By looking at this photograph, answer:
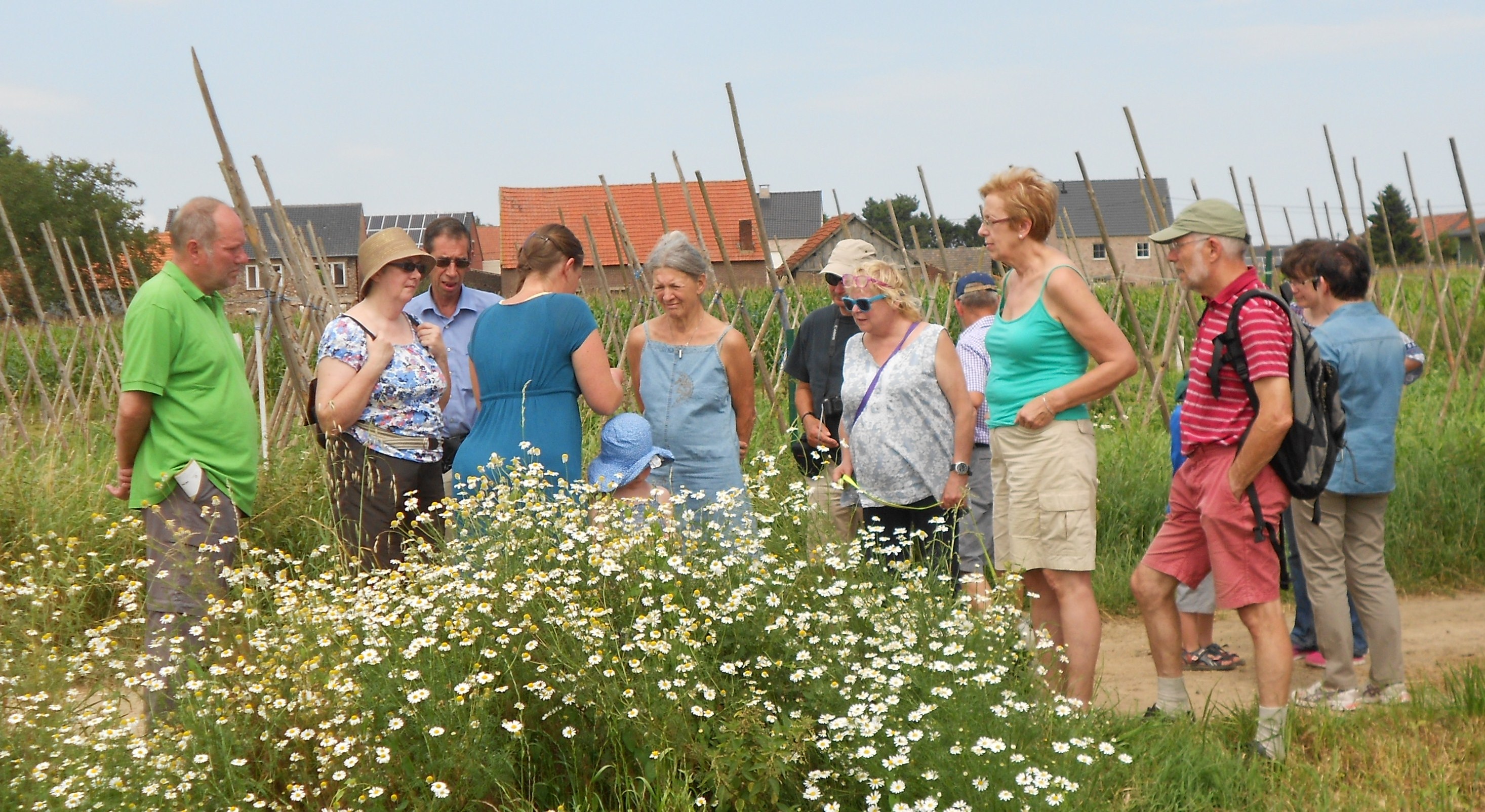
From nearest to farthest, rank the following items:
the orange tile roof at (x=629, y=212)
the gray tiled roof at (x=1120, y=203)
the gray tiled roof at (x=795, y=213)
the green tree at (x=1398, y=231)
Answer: the orange tile roof at (x=629, y=212)
the green tree at (x=1398, y=231)
the gray tiled roof at (x=1120, y=203)
the gray tiled roof at (x=795, y=213)

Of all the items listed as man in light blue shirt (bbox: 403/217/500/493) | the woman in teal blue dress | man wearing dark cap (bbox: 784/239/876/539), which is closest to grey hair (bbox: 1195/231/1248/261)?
man wearing dark cap (bbox: 784/239/876/539)

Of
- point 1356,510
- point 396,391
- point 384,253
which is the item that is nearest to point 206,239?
point 384,253

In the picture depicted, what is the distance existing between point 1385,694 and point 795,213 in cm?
5409

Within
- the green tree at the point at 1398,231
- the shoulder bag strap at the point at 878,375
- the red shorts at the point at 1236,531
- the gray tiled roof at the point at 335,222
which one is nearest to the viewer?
the red shorts at the point at 1236,531

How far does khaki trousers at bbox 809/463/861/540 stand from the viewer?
3.84 metres

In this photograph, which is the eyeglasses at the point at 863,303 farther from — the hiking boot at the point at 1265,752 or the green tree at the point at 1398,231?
the green tree at the point at 1398,231

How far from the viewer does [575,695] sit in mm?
2436

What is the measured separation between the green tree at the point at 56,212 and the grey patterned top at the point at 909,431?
41199 mm

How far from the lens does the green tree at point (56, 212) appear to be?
129 feet

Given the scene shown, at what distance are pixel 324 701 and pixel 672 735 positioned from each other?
741 mm

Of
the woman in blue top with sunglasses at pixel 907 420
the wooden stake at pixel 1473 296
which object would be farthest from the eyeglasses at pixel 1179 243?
the wooden stake at pixel 1473 296

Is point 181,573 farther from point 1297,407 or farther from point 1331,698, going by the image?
point 1331,698

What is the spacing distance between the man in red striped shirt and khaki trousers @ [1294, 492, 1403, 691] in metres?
0.74

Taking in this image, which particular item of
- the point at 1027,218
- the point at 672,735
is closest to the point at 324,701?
the point at 672,735
